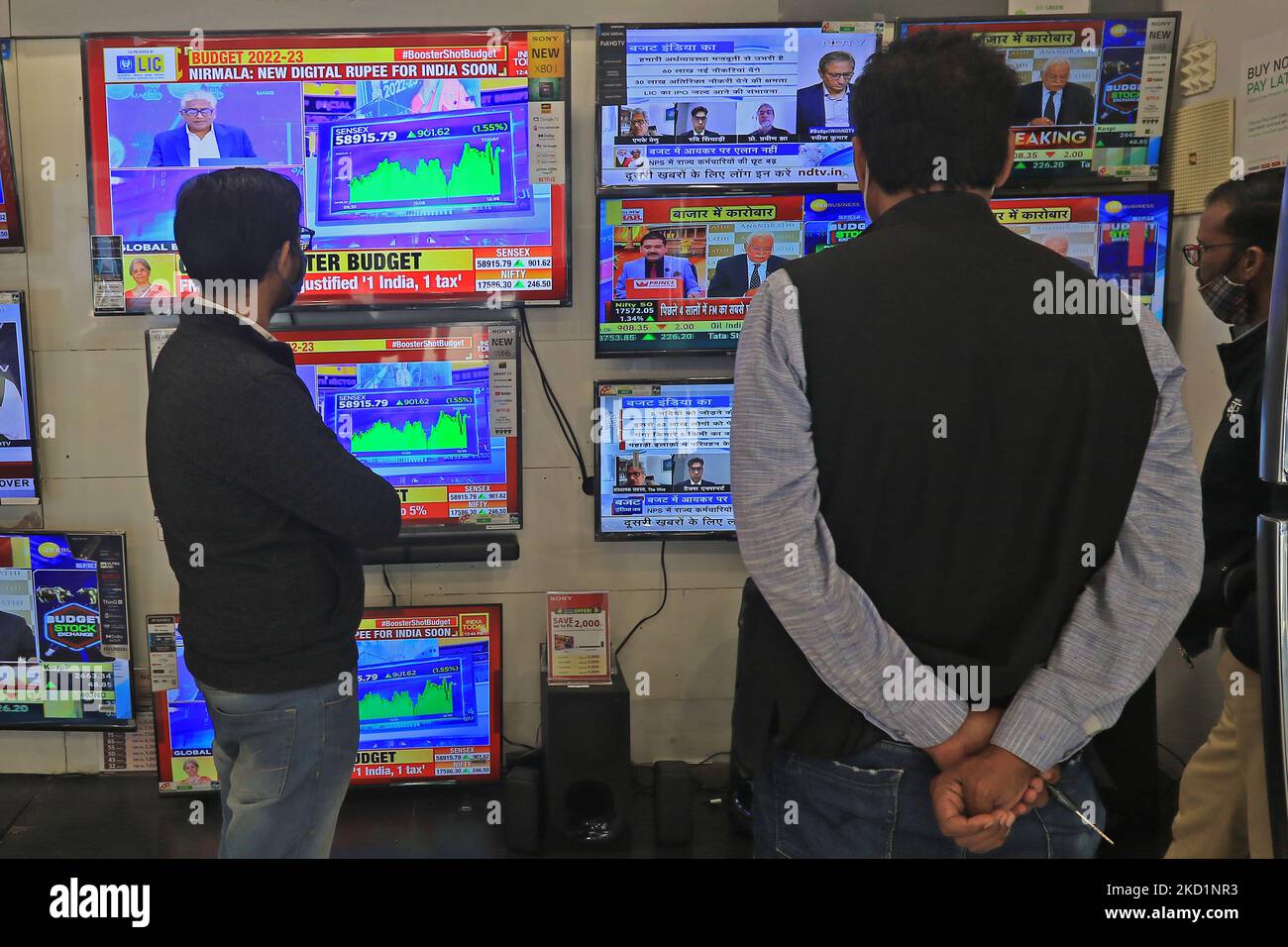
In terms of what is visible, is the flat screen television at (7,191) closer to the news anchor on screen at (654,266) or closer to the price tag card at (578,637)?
the news anchor on screen at (654,266)

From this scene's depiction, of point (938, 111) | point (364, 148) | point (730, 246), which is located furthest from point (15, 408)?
point (938, 111)

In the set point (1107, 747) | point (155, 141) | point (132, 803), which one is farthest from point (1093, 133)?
point (132, 803)

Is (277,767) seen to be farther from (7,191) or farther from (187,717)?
(7,191)

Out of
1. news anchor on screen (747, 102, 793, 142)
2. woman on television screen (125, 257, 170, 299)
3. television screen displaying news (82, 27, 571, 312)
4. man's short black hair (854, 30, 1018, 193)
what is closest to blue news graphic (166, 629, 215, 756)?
woman on television screen (125, 257, 170, 299)

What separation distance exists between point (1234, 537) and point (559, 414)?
2.03 metres

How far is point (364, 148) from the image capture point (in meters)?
3.11

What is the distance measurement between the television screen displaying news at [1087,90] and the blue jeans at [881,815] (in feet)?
7.96

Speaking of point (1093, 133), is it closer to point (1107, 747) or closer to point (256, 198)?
point (1107, 747)

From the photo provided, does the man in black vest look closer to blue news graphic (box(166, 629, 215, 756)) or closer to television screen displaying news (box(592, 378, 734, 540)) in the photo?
television screen displaying news (box(592, 378, 734, 540))

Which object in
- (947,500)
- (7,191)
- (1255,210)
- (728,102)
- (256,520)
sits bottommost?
(256,520)

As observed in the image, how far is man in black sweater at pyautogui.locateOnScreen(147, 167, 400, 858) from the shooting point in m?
1.68

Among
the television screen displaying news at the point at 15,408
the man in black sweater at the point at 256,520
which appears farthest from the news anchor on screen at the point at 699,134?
the television screen displaying news at the point at 15,408

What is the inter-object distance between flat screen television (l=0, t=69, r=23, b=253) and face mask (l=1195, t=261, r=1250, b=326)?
11.8 feet

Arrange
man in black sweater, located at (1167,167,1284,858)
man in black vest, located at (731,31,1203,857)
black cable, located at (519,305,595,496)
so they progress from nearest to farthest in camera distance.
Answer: man in black vest, located at (731,31,1203,857) < man in black sweater, located at (1167,167,1284,858) < black cable, located at (519,305,595,496)
